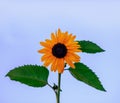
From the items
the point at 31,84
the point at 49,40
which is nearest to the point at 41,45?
the point at 49,40

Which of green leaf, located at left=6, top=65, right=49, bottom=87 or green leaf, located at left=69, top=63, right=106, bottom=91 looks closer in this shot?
green leaf, located at left=69, top=63, right=106, bottom=91

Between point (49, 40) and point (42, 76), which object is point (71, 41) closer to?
point (49, 40)

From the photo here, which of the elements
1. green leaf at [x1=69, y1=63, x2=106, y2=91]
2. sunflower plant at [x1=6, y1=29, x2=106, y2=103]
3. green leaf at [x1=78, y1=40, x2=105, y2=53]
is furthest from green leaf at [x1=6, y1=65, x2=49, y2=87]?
green leaf at [x1=78, y1=40, x2=105, y2=53]

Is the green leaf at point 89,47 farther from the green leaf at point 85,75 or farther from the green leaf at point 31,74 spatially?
the green leaf at point 31,74

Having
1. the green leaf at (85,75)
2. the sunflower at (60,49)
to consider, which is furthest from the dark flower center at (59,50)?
the green leaf at (85,75)

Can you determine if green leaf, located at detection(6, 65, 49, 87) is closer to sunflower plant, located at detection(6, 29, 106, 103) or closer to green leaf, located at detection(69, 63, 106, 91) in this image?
sunflower plant, located at detection(6, 29, 106, 103)

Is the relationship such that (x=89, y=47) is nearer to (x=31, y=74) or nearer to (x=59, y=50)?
(x=59, y=50)
